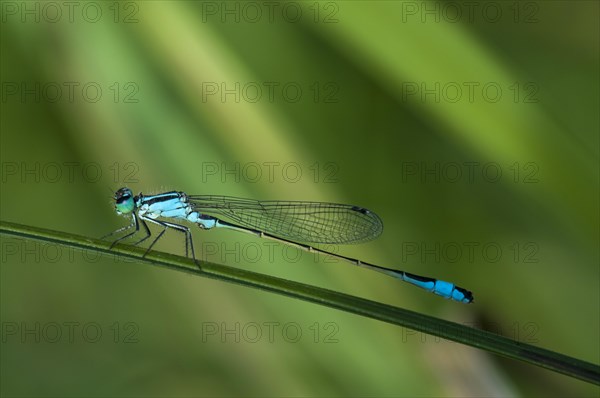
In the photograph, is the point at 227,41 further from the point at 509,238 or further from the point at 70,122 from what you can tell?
the point at 509,238

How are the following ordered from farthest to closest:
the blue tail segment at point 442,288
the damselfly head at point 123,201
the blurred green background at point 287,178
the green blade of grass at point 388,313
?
the damselfly head at point 123,201 → the blurred green background at point 287,178 → the blue tail segment at point 442,288 → the green blade of grass at point 388,313

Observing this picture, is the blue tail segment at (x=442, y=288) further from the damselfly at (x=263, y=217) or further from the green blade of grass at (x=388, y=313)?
the green blade of grass at (x=388, y=313)

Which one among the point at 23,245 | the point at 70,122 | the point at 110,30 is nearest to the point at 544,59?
the point at 110,30

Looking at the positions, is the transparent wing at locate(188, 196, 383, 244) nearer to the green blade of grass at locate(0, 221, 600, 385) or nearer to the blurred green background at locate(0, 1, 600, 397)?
the blurred green background at locate(0, 1, 600, 397)

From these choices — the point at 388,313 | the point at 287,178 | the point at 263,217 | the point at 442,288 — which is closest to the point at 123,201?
the point at 263,217

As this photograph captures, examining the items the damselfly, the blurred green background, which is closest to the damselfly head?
the damselfly

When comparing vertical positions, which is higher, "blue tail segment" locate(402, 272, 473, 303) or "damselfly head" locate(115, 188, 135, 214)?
"damselfly head" locate(115, 188, 135, 214)

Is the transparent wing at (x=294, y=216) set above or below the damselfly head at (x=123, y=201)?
above

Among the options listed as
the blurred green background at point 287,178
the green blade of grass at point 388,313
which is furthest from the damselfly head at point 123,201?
the green blade of grass at point 388,313
